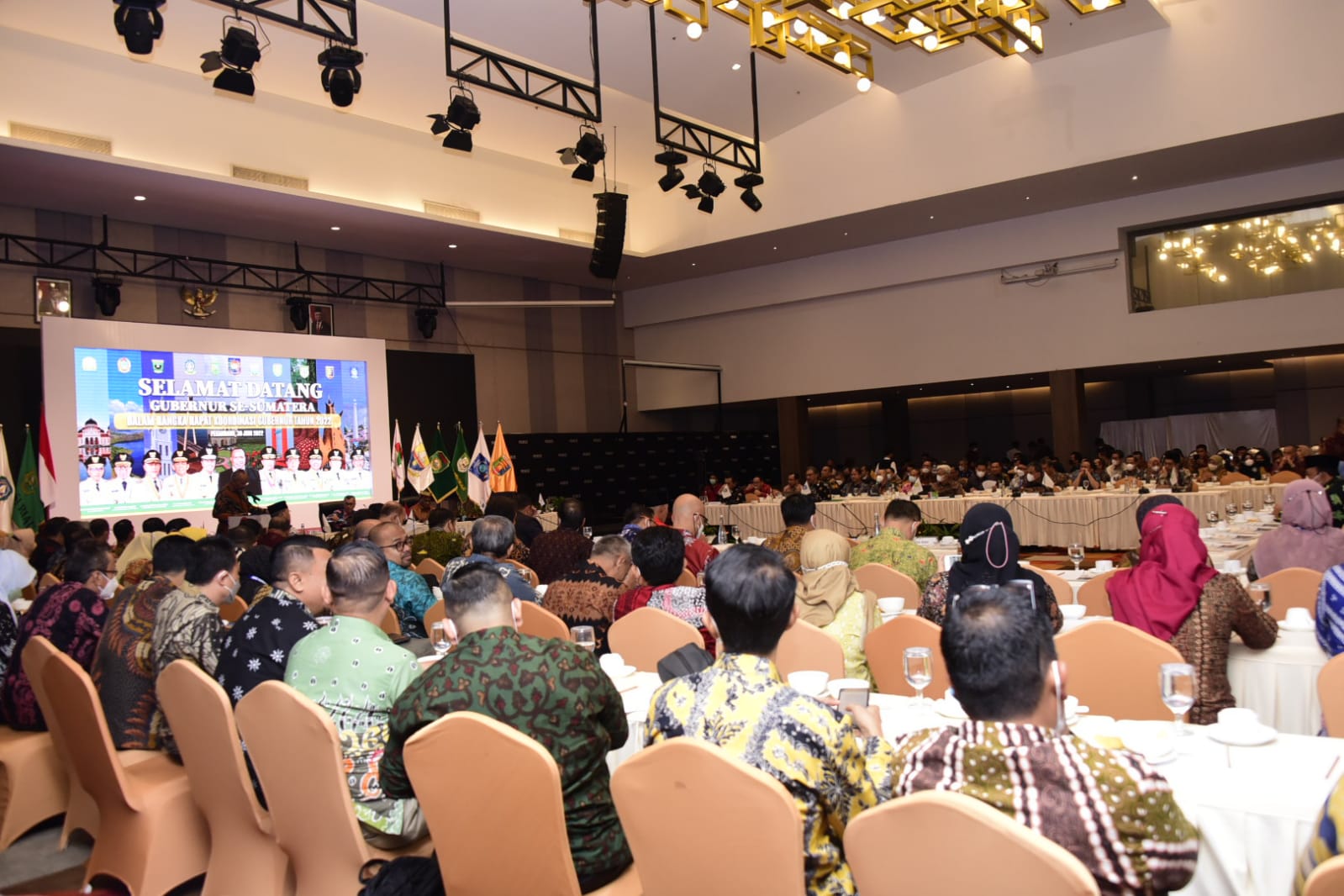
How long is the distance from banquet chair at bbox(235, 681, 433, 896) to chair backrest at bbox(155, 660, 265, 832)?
0.40 feet

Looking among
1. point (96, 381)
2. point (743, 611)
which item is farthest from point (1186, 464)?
point (96, 381)

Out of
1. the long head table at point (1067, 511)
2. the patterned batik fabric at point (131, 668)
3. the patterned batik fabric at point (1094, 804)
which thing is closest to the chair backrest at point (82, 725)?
the patterned batik fabric at point (131, 668)

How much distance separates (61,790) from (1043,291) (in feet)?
45.8

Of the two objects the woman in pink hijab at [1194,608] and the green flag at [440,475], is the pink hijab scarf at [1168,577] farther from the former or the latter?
the green flag at [440,475]

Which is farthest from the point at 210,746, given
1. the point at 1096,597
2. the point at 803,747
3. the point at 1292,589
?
the point at 1292,589

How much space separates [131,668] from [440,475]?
1151 cm

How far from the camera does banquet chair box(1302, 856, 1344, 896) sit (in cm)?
127

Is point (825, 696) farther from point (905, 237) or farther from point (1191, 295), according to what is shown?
point (905, 237)

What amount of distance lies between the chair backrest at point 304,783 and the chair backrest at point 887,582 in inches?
110

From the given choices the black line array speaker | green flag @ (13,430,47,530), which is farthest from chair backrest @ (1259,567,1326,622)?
green flag @ (13,430,47,530)

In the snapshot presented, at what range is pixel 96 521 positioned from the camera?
25.1 ft

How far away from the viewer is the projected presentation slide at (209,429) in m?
11.5

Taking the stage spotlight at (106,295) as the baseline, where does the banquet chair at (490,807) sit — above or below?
below

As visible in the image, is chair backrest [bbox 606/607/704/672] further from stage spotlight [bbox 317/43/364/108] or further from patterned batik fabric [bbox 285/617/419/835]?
stage spotlight [bbox 317/43/364/108]
